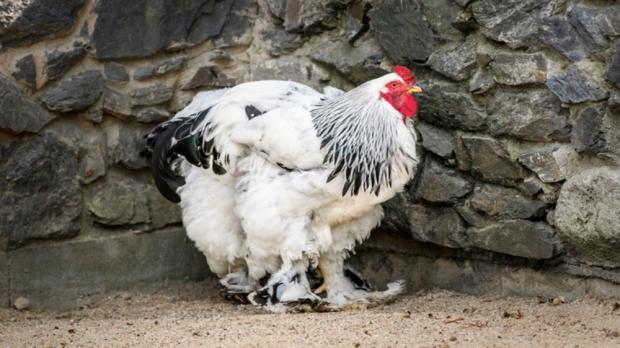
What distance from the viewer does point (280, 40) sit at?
5.79 meters

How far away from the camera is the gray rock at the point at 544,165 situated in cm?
470

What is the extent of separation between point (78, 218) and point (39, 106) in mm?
676

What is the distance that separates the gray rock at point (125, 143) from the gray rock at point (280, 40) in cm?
87

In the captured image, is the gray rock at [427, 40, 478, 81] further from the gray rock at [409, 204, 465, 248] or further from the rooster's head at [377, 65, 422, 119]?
the gray rock at [409, 204, 465, 248]

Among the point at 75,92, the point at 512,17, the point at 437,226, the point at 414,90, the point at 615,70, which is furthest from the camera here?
the point at 75,92

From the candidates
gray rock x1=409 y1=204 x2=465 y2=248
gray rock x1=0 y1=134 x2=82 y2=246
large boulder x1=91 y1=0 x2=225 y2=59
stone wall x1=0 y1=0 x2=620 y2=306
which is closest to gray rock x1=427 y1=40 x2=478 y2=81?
stone wall x1=0 y1=0 x2=620 y2=306

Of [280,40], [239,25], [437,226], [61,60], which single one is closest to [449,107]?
[437,226]

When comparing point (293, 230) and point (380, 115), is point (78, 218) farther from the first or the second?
point (380, 115)

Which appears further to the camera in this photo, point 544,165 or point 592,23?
point 544,165

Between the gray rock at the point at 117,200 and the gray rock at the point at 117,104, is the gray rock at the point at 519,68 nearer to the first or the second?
the gray rock at the point at 117,104

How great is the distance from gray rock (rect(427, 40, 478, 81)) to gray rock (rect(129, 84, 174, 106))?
1594 mm

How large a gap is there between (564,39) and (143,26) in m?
2.32

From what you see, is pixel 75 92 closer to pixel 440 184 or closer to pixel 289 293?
pixel 289 293

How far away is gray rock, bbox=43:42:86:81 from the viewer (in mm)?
5262
